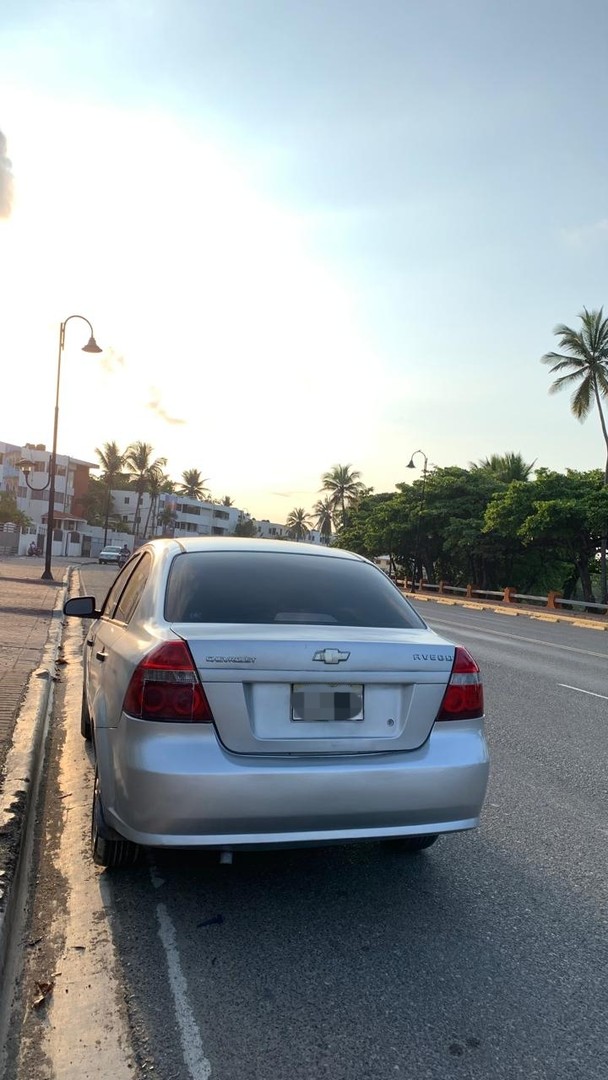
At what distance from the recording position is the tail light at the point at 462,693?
11.6 ft

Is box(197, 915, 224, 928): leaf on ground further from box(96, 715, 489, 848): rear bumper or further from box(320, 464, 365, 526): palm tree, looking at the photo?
box(320, 464, 365, 526): palm tree

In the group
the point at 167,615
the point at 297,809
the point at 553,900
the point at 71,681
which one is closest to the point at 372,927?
the point at 297,809

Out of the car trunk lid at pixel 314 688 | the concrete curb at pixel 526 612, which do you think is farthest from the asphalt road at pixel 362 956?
the concrete curb at pixel 526 612

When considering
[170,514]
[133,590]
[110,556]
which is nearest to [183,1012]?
[133,590]

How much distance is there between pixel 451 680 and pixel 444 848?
49.9 inches

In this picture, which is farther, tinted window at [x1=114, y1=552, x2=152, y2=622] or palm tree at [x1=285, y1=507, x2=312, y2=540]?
→ palm tree at [x1=285, y1=507, x2=312, y2=540]

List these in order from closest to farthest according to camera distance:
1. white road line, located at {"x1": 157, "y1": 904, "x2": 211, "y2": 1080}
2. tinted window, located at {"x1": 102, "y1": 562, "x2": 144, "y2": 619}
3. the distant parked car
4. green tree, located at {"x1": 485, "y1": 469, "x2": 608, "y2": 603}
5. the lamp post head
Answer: white road line, located at {"x1": 157, "y1": 904, "x2": 211, "y2": 1080}, tinted window, located at {"x1": 102, "y1": 562, "x2": 144, "y2": 619}, the lamp post head, green tree, located at {"x1": 485, "y1": 469, "x2": 608, "y2": 603}, the distant parked car

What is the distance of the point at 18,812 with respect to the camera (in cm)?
417

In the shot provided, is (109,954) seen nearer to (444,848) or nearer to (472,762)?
(472,762)

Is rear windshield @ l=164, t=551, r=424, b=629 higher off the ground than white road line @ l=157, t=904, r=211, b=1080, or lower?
higher

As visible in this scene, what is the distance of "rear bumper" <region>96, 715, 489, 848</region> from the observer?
3070 millimetres

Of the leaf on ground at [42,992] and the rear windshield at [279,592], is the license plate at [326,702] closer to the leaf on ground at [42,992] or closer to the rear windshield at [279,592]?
the rear windshield at [279,592]

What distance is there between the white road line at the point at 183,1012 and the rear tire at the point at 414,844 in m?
1.29

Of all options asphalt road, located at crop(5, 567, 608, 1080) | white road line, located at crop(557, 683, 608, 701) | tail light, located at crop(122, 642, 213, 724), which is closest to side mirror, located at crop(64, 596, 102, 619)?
asphalt road, located at crop(5, 567, 608, 1080)
